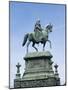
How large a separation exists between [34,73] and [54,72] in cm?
25

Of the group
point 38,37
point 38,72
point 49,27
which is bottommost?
point 38,72

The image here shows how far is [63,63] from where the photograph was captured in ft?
11.5

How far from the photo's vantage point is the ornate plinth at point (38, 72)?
3404mm

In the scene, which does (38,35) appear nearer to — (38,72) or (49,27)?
(49,27)

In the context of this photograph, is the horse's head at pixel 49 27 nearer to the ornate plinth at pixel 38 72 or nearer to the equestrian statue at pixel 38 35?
the equestrian statue at pixel 38 35

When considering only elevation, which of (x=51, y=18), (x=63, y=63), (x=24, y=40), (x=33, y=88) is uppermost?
(x=51, y=18)

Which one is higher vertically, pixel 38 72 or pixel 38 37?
pixel 38 37

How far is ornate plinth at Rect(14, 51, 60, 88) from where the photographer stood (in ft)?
11.2

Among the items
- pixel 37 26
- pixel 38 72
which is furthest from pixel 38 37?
pixel 38 72

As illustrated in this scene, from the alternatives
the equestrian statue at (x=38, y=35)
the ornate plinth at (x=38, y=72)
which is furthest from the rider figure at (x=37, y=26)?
the ornate plinth at (x=38, y=72)

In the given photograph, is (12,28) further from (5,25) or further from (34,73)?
(34,73)

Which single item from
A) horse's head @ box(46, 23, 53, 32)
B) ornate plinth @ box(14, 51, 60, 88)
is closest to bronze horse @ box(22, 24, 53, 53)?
horse's head @ box(46, 23, 53, 32)

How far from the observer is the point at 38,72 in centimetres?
345

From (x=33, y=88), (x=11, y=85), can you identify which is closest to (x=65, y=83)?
(x=33, y=88)
